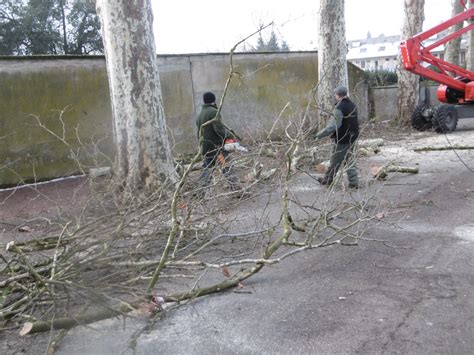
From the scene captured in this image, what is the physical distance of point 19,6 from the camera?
14.9 meters

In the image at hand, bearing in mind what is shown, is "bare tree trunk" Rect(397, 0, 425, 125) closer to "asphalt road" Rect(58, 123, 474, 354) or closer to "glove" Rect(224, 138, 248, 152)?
"glove" Rect(224, 138, 248, 152)

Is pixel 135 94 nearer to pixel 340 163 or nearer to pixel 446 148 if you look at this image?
pixel 340 163

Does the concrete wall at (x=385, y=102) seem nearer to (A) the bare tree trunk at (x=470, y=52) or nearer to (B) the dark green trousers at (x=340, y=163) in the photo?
(A) the bare tree trunk at (x=470, y=52)

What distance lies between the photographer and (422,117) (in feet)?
45.0

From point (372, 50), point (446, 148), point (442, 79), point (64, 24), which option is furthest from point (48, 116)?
point (372, 50)

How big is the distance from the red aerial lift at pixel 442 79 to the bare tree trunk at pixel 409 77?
1.14 metres

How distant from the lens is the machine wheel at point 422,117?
13.6 m

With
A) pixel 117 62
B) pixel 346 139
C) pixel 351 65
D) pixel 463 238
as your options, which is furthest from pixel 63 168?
pixel 351 65

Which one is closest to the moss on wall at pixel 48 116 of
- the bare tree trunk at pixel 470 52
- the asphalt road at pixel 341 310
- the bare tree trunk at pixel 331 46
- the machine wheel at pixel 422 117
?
the bare tree trunk at pixel 331 46

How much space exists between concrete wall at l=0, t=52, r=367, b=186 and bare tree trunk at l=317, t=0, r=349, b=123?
4.16 feet

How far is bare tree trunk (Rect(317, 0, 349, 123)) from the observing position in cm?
1127

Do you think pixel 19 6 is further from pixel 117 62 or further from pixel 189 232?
pixel 189 232

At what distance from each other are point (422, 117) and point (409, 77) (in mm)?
1779

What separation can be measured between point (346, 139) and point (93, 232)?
4611 millimetres
